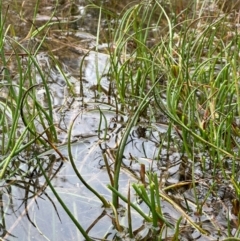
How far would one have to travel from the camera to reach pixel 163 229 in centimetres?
111

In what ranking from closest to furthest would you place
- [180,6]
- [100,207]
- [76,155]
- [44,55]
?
[100,207]
[76,155]
[44,55]
[180,6]

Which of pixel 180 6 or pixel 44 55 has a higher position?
pixel 180 6

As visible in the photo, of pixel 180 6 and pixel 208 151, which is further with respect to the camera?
pixel 180 6

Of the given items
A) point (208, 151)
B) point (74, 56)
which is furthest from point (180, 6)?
point (208, 151)

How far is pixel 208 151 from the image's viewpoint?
1497 millimetres

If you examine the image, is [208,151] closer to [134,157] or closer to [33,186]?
[134,157]

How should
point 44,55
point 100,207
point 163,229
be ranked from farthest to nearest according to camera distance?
point 44,55
point 100,207
point 163,229

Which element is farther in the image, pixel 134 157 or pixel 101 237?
pixel 134 157

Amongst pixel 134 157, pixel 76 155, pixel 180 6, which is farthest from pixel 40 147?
pixel 180 6

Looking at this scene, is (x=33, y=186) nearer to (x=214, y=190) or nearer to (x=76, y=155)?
(x=76, y=155)

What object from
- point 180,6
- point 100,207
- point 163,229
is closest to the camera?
point 163,229

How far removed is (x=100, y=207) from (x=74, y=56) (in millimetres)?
1319

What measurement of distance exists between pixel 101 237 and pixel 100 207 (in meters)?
0.11

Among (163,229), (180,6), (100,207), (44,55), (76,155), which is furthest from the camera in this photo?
(180,6)
